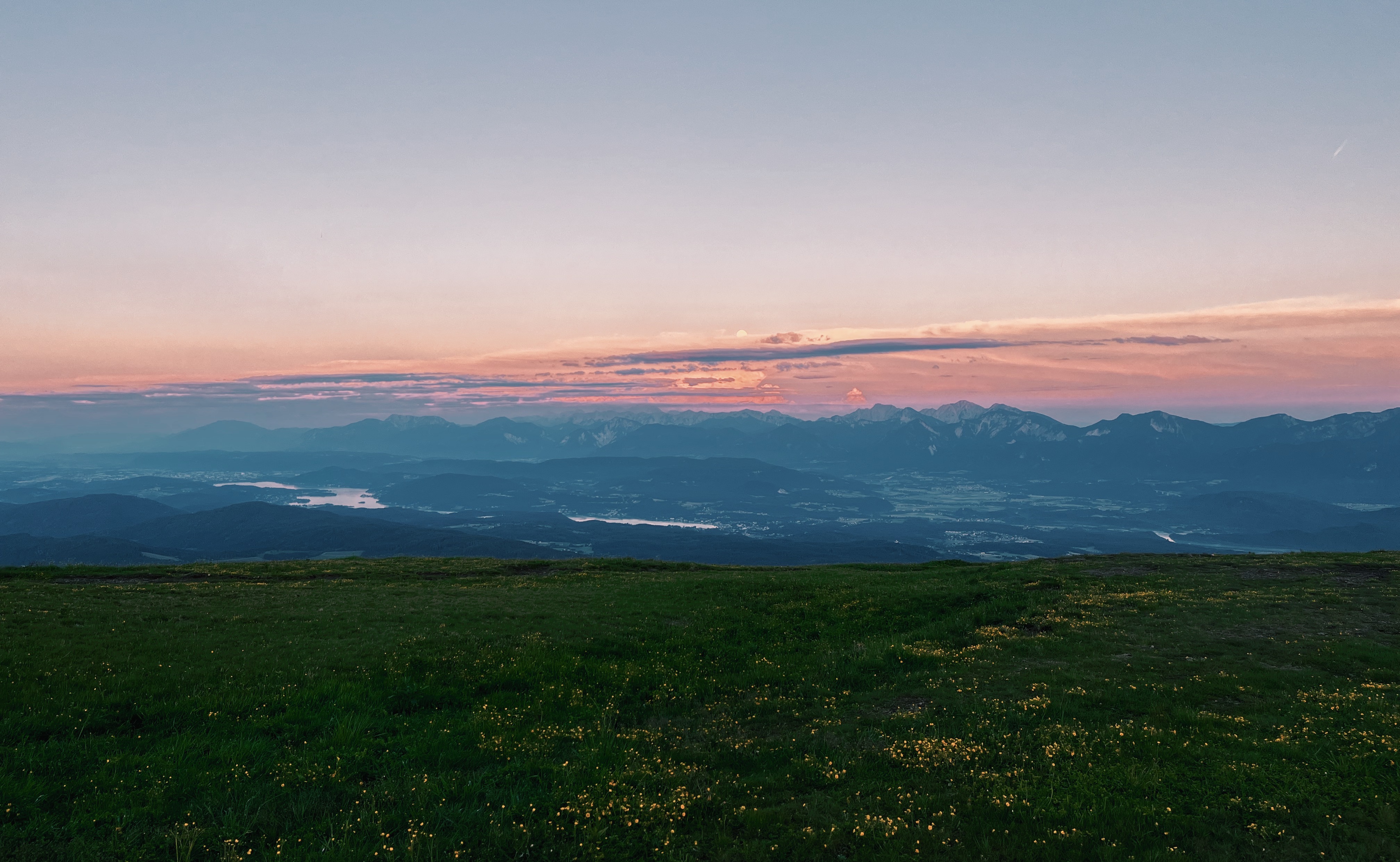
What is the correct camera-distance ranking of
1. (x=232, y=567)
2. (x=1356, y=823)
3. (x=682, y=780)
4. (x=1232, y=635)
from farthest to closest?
(x=232, y=567) → (x=1232, y=635) → (x=682, y=780) → (x=1356, y=823)

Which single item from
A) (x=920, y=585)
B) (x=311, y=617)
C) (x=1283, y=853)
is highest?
(x=1283, y=853)

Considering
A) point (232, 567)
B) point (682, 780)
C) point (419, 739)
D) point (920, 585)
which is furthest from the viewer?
point (232, 567)

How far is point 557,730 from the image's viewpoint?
1903 cm

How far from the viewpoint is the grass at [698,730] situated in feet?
41.4

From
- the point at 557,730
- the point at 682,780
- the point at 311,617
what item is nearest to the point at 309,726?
the point at 557,730

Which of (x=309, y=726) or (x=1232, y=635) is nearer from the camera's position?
(x=309, y=726)

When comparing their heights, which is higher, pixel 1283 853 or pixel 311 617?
pixel 1283 853

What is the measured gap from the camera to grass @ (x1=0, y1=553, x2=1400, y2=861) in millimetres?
12625

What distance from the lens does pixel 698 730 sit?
65.5 feet

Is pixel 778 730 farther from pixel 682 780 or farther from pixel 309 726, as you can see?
pixel 309 726

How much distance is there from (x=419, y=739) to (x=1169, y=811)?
61.5ft

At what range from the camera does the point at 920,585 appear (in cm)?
4519

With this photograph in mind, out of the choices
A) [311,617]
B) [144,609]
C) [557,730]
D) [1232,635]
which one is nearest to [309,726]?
[557,730]

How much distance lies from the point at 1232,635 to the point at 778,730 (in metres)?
23.5
